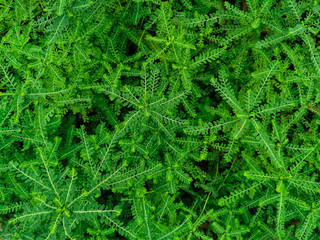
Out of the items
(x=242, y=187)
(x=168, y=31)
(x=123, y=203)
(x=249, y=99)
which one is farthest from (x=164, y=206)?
(x=168, y=31)

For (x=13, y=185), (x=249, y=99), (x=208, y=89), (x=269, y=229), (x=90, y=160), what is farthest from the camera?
(x=208, y=89)

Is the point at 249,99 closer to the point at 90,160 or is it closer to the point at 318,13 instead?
the point at 318,13

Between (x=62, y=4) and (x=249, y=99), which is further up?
(x=62, y=4)

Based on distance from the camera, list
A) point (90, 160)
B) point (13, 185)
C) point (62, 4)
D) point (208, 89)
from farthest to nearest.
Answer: point (208, 89)
point (13, 185)
point (90, 160)
point (62, 4)

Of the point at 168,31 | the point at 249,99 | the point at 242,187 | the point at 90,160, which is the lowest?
the point at 242,187

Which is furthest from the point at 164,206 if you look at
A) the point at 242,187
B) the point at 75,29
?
the point at 75,29

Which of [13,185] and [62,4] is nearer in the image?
[62,4]
